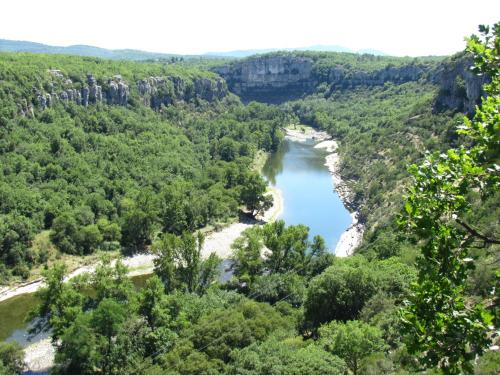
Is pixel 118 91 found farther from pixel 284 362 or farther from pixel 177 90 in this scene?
pixel 284 362

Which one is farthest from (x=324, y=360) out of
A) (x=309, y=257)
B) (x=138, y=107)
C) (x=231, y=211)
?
(x=138, y=107)

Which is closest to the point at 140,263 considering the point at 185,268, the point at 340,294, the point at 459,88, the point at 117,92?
the point at 185,268

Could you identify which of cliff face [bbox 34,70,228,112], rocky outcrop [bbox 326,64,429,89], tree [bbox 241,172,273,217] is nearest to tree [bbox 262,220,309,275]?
tree [bbox 241,172,273,217]

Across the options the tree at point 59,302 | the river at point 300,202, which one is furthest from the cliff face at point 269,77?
the tree at point 59,302

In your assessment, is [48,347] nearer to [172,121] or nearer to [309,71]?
[172,121]

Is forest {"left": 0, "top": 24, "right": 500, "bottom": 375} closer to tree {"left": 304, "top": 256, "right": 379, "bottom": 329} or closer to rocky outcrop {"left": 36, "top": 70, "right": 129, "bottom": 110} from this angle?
tree {"left": 304, "top": 256, "right": 379, "bottom": 329}
